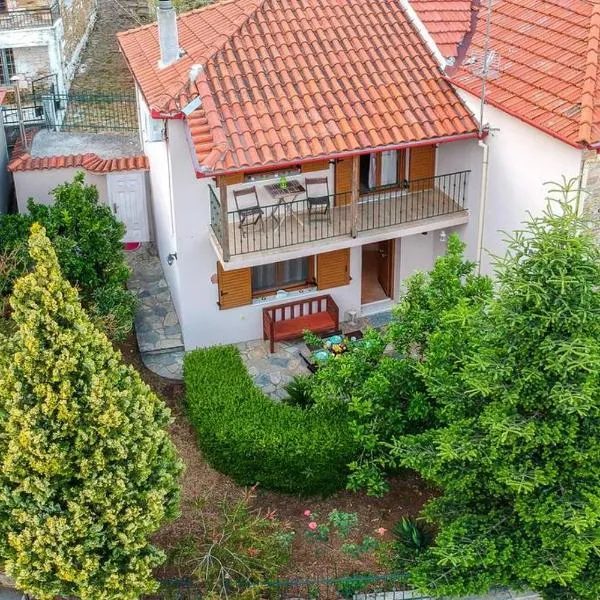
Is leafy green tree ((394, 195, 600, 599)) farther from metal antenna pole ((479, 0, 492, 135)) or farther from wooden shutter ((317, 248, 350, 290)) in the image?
wooden shutter ((317, 248, 350, 290))

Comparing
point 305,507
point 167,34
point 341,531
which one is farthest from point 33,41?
point 341,531

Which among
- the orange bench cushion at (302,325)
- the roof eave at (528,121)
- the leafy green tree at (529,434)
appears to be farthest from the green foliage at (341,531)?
the roof eave at (528,121)

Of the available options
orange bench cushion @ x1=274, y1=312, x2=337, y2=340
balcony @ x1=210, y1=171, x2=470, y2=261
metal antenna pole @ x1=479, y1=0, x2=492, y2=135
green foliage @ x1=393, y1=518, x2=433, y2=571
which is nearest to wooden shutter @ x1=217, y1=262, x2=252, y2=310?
orange bench cushion @ x1=274, y1=312, x2=337, y2=340

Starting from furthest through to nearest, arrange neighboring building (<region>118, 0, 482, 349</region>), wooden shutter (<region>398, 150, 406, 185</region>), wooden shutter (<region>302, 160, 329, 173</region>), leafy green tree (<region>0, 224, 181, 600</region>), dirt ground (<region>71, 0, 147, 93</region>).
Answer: dirt ground (<region>71, 0, 147, 93</region>)
wooden shutter (<region>398, 150, 406, 185</region>)
wooden shutter (<region>302, 160, 329, 173</region>)
neighboring building (<region>118, 0, 482, 349</region>)
leafy green tree (<region>0, 224, 181, 600</region>)

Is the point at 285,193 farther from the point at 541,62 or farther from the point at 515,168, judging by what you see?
the point at 541,62

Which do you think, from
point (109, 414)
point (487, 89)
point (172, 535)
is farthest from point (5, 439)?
point (487, 89)

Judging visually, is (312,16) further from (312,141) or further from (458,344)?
(458,344)
